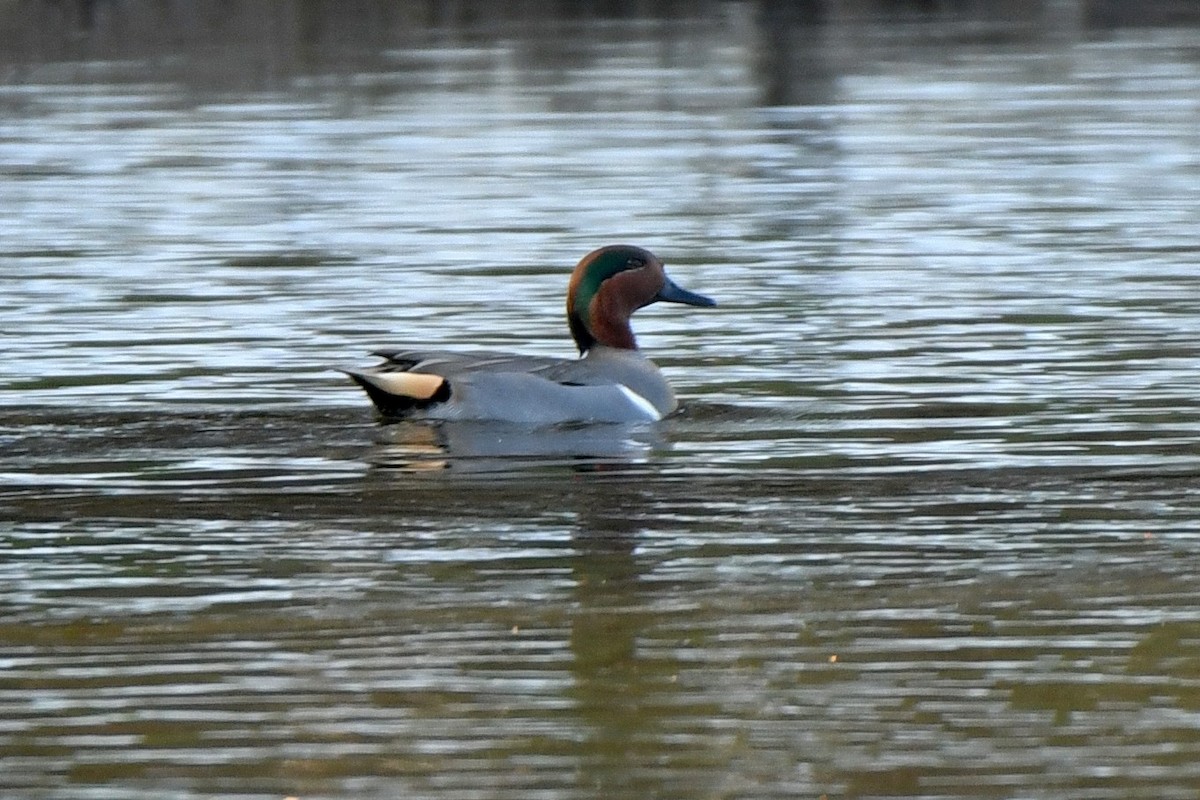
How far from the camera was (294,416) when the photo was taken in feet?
38.5

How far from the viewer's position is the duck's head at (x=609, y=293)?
41.1 feet

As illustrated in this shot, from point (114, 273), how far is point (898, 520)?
875cm

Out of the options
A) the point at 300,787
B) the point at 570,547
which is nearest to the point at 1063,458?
the point at 570,547

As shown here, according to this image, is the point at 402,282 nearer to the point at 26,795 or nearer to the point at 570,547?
the point at 570,547

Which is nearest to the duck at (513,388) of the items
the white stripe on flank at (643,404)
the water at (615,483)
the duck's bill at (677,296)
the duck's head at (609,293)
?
the white stripe on flank at (643,404)

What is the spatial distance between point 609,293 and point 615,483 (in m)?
2.56

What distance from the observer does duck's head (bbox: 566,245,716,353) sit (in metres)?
12.5

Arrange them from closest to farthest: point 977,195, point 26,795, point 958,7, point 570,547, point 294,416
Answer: point 26,795
point 570,547
point 294,416
point 977,195
point 958,7

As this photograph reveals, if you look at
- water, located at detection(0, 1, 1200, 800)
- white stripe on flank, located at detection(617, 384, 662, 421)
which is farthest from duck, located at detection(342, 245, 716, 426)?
water, located at detection(0, 1, 1200, 800)

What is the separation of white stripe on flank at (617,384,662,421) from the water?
0.78ft

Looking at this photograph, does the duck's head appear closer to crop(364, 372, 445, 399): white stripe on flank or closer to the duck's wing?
the duck's wing

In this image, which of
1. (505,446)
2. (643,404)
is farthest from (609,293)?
(505,446)

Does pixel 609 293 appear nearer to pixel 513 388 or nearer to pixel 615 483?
pixel 513 388

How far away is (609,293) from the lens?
41.1 ft
